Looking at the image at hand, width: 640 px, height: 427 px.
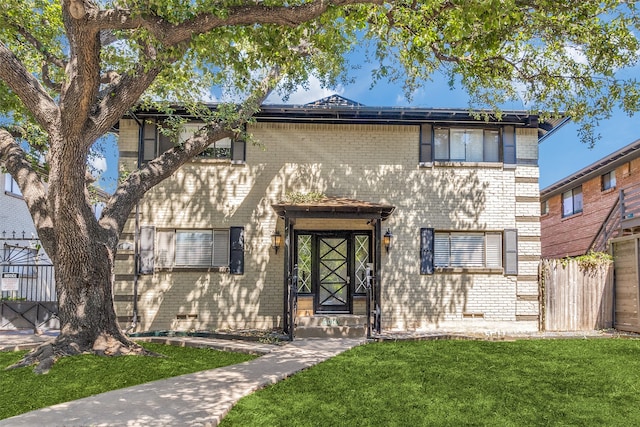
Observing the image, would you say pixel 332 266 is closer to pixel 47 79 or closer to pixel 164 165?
pixel 164 165

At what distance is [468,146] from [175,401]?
10206mm

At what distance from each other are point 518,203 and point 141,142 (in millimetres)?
10156

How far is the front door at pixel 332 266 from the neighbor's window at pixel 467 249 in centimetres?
189

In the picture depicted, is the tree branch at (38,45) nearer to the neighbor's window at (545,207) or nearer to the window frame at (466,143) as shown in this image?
the window frame at (466,143)

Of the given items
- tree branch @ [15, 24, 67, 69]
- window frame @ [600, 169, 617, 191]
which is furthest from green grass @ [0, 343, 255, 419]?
window frame @ [600, 169, 617, 191]

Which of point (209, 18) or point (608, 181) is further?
point (608, 181)

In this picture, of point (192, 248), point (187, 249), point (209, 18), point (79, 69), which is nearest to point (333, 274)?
point (192, 248)

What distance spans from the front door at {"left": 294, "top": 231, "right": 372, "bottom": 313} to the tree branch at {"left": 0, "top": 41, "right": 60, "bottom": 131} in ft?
21.6

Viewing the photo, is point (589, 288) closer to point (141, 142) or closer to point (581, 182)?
point (581, 182)

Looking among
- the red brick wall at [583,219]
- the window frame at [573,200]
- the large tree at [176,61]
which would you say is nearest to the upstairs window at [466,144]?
the large tree at [176,61]

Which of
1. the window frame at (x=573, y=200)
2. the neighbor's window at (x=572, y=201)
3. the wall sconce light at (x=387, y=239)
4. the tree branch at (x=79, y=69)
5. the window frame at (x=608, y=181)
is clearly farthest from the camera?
the neighbor's window at (x=572, y=201)

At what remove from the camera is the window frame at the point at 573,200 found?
782 inches

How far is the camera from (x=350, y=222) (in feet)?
41.6

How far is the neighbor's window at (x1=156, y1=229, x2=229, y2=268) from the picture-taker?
12602mm
